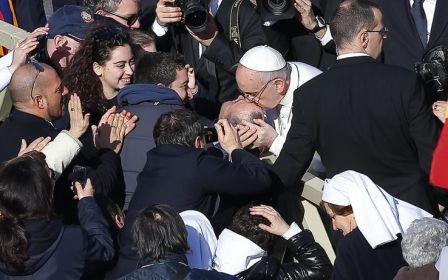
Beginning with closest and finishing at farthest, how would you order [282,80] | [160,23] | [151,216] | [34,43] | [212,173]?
[151,216] → [212,173] → [282,80] → [34,43] → [160,23]

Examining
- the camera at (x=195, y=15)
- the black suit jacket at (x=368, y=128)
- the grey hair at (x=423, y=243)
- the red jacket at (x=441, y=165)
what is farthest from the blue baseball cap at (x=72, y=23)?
the grey hair at (x=423, y=243)

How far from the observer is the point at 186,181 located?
507 centimetres

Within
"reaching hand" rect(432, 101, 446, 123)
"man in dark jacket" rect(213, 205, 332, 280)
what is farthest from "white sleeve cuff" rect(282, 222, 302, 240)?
"reaching hand" rect(432, 101, 446, 123)

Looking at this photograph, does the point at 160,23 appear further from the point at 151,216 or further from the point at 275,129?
the point at 151,216

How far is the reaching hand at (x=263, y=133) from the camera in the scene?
5.57 m

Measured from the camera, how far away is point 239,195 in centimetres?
517

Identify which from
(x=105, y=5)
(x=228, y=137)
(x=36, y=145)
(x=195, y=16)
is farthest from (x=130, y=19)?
(x=36, y=145)

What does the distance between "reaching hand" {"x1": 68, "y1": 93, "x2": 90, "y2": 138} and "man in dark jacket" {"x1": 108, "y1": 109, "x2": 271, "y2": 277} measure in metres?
0.42

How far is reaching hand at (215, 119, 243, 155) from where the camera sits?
5.40 meters

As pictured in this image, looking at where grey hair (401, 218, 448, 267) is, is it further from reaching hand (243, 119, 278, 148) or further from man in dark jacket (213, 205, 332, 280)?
reaching hand (243, 119, 278, 148)

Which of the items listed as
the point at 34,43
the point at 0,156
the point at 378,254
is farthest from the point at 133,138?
the point at 378,254

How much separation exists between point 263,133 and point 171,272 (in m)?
1.52

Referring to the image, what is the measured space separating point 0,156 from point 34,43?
110 centimetres

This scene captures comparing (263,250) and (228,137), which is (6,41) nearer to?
(228,137)
